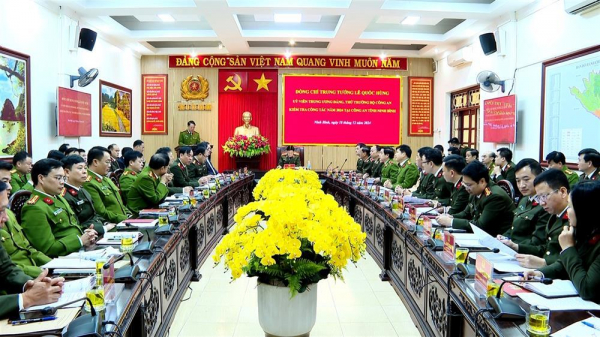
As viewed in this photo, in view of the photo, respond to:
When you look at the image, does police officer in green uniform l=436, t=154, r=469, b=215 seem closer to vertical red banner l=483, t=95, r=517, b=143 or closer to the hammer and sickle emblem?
vertical red banner l=483, t=95, r=517, b=143

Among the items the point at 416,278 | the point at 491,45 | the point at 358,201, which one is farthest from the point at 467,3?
the point at 416,278

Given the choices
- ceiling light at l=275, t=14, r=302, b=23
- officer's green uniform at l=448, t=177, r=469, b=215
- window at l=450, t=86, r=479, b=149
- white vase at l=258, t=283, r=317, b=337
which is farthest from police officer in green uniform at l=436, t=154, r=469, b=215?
window at l=450, t=86, r=479, b=149

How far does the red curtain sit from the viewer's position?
10266 mm

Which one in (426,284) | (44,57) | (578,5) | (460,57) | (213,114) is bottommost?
(426,284)

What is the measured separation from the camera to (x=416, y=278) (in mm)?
2955

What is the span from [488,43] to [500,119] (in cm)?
119

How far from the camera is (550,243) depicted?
7.23ft

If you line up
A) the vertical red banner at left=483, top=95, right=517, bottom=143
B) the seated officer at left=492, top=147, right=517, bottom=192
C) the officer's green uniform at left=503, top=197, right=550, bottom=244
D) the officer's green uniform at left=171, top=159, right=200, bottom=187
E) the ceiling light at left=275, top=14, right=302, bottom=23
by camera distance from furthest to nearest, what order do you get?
the ceiling light at left=275, top=14, right=302, bottom=23
the vertical red banner at left=483, top=95, right=517, bottom=143
the seated officer at left=492, top=147, right=517, bottom=192
the officer's green uniform at left=171, top=159, right=200, bottom=187
the officer's green uniform at left=503, top=197, right=550, bottom=244

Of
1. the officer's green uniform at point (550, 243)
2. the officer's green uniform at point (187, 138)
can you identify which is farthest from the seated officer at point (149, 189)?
→ the officer's green uniform at point (187, 138)

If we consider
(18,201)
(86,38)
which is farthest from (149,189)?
(86,38)

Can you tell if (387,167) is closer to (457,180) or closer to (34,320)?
(457,180)

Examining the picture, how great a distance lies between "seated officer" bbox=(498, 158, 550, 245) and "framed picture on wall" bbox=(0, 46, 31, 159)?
16.9ft

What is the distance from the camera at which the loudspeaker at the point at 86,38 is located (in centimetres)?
668

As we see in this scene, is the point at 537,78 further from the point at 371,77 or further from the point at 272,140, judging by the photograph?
the point at 272,140
